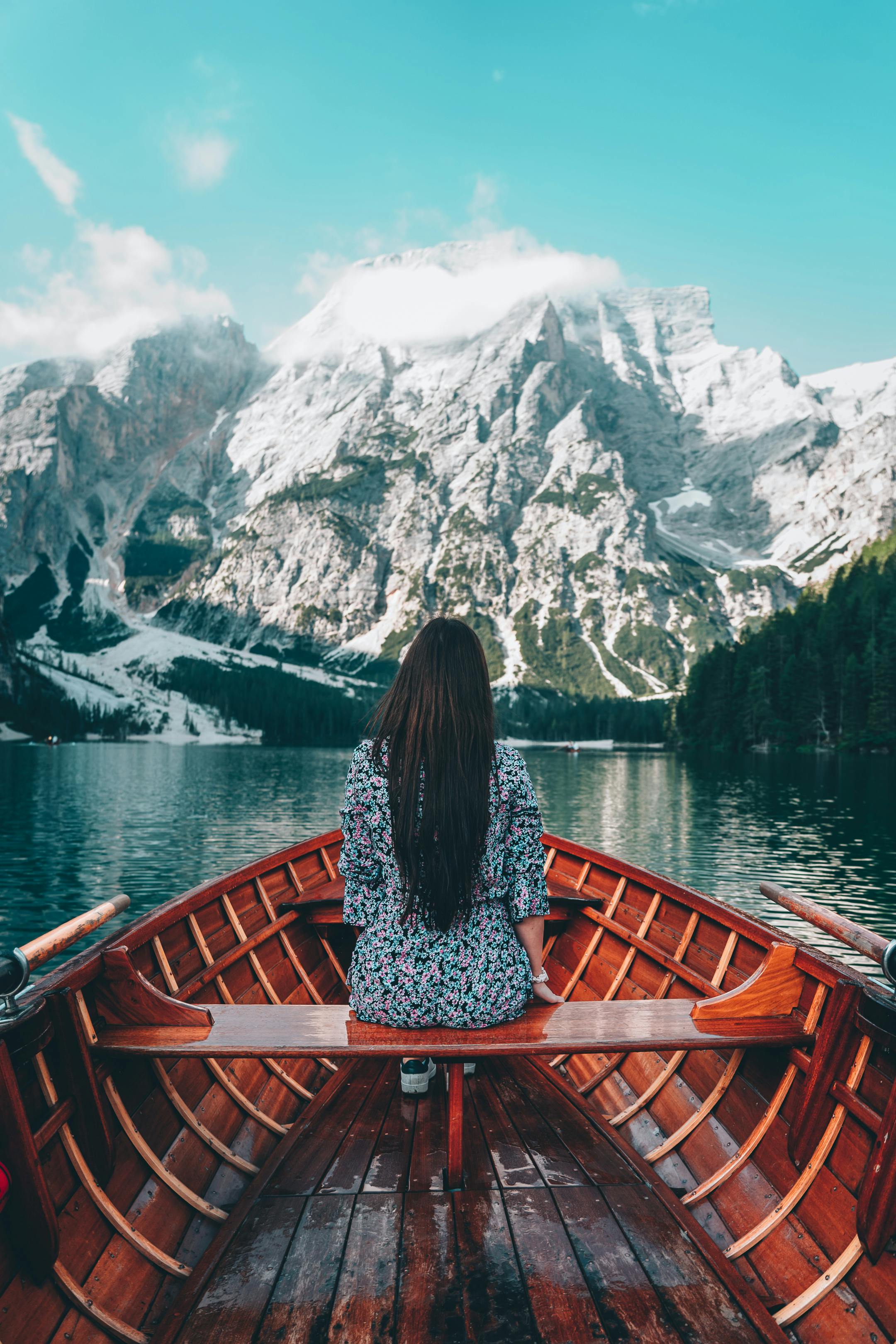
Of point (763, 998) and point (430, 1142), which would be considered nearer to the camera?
point (763, 998)

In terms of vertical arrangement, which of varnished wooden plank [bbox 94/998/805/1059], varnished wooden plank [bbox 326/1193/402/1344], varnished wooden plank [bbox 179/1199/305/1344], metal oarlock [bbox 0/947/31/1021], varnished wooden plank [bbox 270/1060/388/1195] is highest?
metal oarlock [bbox 0/947/31/1021]

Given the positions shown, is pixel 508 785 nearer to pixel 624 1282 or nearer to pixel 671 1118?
pixel 624 1282

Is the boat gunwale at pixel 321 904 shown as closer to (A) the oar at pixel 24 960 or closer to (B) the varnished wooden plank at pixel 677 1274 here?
(A) the oar at pixel 24 960

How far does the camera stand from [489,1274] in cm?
425

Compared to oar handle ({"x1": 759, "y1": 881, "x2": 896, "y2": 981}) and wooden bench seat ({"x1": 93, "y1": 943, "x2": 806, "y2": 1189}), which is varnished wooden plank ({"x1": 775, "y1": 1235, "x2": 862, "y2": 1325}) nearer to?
wooden bench seat ({"x1": 93, "y1": 943, "x2": 806, "y2": 1189})

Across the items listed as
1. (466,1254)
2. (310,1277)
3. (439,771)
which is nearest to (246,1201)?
(310,1277)

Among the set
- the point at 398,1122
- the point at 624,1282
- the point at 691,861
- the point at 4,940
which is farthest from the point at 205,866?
the point at 624,1282

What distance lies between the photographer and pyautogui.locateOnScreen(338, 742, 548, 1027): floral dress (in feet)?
15.6

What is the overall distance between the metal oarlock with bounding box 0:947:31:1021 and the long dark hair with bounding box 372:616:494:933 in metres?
2.11

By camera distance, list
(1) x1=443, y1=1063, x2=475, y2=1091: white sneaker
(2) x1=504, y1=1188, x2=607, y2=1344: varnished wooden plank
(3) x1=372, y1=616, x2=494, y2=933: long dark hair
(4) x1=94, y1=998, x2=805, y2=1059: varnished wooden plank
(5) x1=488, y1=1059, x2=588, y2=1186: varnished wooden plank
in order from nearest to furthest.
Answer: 1. (2) x1=504, y1=1188, x2=607, y2=1344: varnished wooden plank
2. (3) x1=372, y1=616, x2=494, y2=933: long dark hair
3. (4) x1=94, y1=998, x2=805, y2=1059: varnished wooden plank
4. (5) x1=488, y1=1059, x2=588, y2=1186: varnished wooden plank
5. (1) x1=443, y1=1063, x2=475, y2=1091: white sneaker

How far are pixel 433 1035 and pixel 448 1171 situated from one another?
3.40 ft

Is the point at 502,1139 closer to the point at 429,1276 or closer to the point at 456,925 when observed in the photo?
the point at 429,1276

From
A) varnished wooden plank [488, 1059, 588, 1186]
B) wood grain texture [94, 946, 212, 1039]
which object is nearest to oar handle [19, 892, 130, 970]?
wood grain texture [94, 946, 212, 1039]

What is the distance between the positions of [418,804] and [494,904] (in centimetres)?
88
